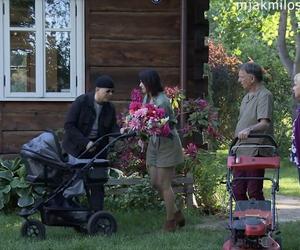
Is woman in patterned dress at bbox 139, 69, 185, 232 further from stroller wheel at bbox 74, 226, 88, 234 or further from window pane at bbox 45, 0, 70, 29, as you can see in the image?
window pane at bbox 45, 0, 70, 29

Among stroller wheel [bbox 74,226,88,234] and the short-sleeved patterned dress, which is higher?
the short-sleeved patterned dress

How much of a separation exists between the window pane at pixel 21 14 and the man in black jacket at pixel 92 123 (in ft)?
8.47

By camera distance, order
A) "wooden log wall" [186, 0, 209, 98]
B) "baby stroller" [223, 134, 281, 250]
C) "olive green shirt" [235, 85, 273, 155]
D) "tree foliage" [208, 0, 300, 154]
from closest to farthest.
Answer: "baby stroller" [223, 134, 281, 250] < "olive green shirt" [235, 85, 273, 155] < "wooden log wall" [186, 0, 209, 98] < "tree foliage" [208, 0, 300, 154]

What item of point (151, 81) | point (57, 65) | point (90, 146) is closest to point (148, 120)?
point (151, 81)

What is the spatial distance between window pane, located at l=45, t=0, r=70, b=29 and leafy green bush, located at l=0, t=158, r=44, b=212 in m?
1.96

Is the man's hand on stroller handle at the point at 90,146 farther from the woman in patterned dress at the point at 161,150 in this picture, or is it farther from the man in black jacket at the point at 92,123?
the woman in patterned dress at the point at 161,150

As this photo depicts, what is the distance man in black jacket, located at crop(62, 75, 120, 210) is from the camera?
6.88m

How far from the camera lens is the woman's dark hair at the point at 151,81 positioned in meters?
6.78

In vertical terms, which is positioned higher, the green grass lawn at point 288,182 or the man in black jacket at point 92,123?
the man in black jacket at point 92,123

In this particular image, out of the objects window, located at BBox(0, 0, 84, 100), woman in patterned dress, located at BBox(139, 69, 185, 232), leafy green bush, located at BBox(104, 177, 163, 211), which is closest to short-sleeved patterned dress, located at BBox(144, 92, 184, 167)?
woman in patterned dress, located at BBox(139, 69, 185, 232)

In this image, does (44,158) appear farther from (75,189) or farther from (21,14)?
(21,14)

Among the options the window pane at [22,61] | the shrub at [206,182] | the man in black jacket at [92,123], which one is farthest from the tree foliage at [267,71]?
the man in black jacket at [92,123]

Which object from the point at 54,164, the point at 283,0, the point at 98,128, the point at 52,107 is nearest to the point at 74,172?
the point at 54,164

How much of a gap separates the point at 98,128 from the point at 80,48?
2.40 m
